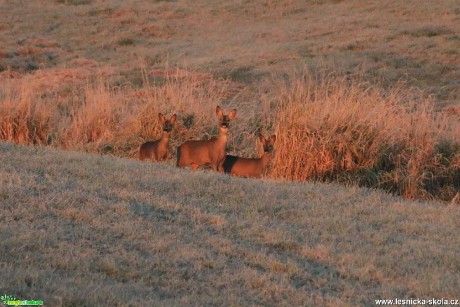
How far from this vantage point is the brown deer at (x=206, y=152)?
11.2m

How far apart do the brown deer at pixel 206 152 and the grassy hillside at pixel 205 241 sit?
6.17ft

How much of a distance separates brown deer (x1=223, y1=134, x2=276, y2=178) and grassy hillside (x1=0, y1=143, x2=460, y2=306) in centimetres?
169

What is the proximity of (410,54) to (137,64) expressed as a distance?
361 inches

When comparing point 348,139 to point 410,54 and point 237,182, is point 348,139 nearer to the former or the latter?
point 237,182

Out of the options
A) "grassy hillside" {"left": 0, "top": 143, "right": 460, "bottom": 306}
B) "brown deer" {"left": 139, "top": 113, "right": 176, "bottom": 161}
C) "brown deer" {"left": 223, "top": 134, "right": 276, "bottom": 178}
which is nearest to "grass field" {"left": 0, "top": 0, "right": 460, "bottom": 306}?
"grassy hillside" {"left": 0, "top": 143, "right": 460, "bottom": 306}

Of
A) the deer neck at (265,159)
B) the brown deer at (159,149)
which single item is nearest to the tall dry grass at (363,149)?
the deer neck at (265,159)

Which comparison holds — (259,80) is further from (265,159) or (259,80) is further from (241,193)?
(241,193)

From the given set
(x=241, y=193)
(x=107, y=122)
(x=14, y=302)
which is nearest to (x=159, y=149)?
(x=107, y=122)

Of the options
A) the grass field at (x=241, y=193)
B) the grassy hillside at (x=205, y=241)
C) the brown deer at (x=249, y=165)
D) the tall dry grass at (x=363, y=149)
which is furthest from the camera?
the tall dry grass at (x=363, y=149)

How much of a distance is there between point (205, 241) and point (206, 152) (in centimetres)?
472

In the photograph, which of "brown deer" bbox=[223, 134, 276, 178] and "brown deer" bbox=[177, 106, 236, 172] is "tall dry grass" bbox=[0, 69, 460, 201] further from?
"brown deer" bbox=[177, 106, 236, 172]

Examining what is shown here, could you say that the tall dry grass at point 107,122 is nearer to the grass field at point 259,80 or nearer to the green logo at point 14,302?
the grass field at point 259,80

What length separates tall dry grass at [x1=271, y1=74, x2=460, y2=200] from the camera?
1165cm

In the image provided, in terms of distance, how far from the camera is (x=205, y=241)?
664 centimetres
